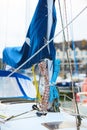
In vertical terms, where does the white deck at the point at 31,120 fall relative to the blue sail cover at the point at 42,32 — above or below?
below

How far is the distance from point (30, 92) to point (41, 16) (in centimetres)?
181

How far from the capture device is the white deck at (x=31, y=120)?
375 cm

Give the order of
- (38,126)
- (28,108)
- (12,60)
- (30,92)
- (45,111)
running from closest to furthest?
(38,126) < (45,111) < (28,108) < (12,60) < (30,92)

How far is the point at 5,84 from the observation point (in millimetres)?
5695

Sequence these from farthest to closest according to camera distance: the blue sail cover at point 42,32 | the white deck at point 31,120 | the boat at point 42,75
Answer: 1. the blue sail cover at point 42,32
2. the boat at point 42,75
3. the white deck at point 31,120

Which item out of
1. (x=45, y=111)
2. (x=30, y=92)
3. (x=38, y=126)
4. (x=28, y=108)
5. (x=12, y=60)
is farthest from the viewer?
(x=30, y=92)

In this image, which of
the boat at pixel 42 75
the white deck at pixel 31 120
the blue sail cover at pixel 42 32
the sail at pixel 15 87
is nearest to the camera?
the white deck at pixel 31 120

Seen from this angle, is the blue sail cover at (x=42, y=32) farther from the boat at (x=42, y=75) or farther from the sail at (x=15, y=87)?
the sail at (x=15, y=87)

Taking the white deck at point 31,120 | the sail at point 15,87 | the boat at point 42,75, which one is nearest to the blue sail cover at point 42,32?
the boat at point 42,75

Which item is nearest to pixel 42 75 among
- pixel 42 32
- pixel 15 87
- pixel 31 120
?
pixel 42 32

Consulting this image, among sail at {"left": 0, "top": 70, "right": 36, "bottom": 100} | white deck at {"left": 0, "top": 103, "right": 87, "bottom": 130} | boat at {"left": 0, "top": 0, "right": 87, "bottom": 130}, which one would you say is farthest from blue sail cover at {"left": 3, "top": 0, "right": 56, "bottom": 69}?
sail at {"left": 0, "top": 70, "right": 36, "bottom": 100}

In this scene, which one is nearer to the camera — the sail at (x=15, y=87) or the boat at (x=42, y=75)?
the boat at (x=42, y=75)

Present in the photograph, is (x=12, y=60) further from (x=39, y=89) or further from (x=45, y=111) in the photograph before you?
(x=45, y=111)

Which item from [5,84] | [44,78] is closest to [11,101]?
[5,84]
